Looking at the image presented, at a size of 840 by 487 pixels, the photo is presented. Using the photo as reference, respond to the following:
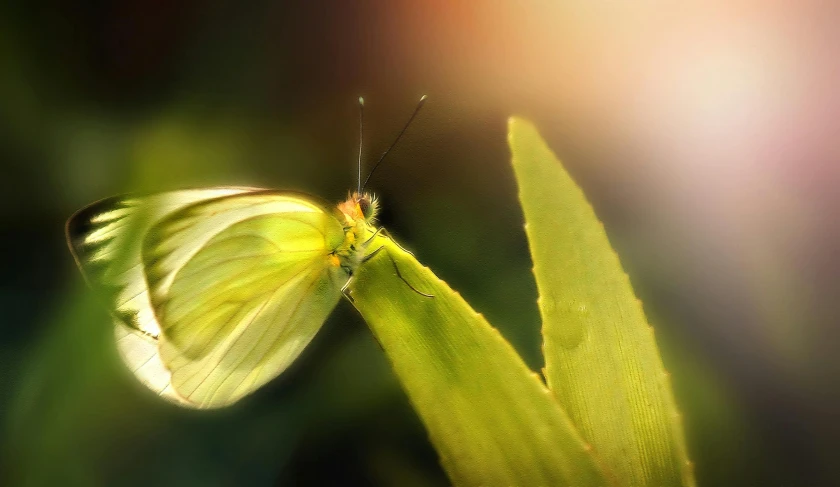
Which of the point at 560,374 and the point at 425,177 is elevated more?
the point at 425,177

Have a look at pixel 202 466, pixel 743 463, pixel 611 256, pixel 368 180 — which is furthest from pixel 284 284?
pixel 743 463

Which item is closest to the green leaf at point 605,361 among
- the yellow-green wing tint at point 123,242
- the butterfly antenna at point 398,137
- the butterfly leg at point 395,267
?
the butterfly leg at point 395,267

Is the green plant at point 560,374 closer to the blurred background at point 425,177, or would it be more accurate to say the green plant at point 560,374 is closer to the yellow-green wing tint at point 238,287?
the blurred background at point 425,177

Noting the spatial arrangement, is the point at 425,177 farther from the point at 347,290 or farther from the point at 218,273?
the point at 218,273

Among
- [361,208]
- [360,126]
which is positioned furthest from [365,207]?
[360,126]

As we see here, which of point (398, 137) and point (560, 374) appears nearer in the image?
point (560, 374)

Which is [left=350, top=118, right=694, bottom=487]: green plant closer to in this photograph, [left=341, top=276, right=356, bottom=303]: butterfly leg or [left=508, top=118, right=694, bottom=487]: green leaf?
[left=508, top=118, right=694, bottom=487]: green leaf
